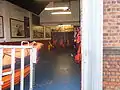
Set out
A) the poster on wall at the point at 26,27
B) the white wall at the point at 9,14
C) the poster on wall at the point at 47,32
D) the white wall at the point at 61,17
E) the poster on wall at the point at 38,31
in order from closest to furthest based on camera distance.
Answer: the white wall at the point at 9,14 < the poster on wall at the point at 26,27 < the poster on wall at the point at 38,31 < the white wall at the point at 61,17 < the poster on wall at the point at 47,32

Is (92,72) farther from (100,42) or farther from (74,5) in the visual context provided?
(74,5)

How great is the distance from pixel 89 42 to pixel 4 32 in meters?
7.55

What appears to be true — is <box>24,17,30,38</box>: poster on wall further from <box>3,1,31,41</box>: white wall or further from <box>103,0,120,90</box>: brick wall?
<box>103,0,120,90</box>: brick wall

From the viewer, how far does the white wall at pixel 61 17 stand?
68.8ft

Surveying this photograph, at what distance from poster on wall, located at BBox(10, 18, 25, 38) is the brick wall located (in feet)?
28.2

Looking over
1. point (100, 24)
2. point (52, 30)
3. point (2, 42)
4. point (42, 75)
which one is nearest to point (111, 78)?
point (100, 24)

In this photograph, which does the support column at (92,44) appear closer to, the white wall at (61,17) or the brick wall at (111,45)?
the brick wall at (111,45)

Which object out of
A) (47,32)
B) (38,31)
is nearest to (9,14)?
(38,31)

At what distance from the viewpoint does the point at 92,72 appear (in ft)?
18.4

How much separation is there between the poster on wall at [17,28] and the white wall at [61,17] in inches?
222

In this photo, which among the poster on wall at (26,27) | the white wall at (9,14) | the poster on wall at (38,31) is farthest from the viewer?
the poster on wall at (38,31)

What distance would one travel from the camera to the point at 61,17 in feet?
70.3

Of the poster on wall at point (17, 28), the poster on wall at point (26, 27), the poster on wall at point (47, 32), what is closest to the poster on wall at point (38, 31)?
the poster on wall at point (47, 32)

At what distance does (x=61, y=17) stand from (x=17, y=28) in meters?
7.10
